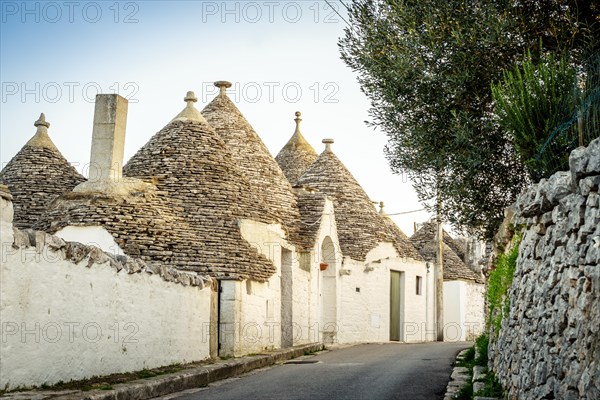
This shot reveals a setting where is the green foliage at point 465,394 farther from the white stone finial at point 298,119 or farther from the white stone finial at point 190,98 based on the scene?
the white stone finial at point 298,119

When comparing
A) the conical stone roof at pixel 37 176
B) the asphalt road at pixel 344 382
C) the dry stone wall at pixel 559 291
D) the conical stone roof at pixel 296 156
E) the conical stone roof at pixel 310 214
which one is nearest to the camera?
the dry stone wall at pixel 559 291

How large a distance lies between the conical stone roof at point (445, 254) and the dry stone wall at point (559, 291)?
89.2 ft

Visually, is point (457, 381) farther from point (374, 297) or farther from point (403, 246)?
point (403, 246)

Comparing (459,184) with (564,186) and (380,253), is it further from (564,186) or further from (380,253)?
(380,253)

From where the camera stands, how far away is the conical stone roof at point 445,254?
117ft

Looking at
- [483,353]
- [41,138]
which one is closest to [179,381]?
[483,353]

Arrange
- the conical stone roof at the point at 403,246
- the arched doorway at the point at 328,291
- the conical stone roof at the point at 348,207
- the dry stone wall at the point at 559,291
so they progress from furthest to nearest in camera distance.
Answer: the conical stone roof at the point at 403,246 < the conical stone roof at the point at 348,207 < the arched doorway at the point at 328,291 < the dry stone wall at the point at 559,291

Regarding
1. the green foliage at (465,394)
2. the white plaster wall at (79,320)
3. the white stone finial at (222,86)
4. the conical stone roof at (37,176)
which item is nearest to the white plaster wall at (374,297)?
the white stone finial at (222,86)

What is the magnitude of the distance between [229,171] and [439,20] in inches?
379

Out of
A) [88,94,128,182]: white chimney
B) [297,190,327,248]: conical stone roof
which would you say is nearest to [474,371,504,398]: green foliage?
[88,94,128,182]: white chimney

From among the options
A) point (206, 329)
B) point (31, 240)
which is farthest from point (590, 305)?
point (206, 329)

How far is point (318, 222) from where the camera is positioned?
81.0ft

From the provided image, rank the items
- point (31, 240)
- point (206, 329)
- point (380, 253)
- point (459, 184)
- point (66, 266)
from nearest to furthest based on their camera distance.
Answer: point (31, 240)
point (66, 266)
point (459, 184)
point (206, 329)
point (380, 253)

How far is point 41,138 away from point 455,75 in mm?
14022
